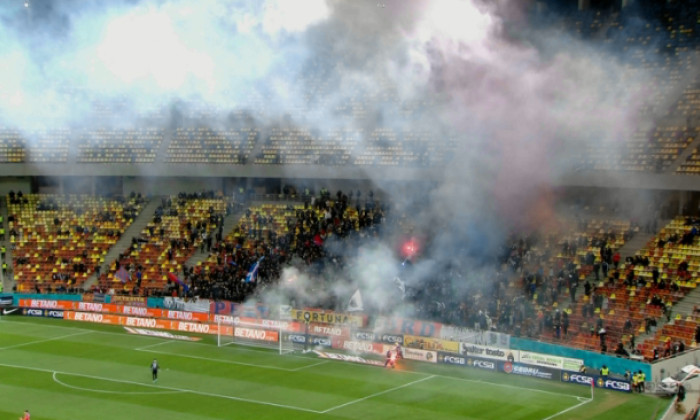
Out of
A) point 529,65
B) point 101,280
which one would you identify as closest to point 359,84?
point 529,65

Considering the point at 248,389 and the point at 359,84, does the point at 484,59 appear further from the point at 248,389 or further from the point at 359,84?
the point at 248,389

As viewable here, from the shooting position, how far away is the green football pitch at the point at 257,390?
29.4 meters

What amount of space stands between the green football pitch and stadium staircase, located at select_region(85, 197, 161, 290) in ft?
32.8

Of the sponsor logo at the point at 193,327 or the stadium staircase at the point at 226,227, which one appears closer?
the sponsor logo at the point at 193,327

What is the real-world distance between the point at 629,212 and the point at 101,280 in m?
25.5

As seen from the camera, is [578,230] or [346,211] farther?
[346,211]

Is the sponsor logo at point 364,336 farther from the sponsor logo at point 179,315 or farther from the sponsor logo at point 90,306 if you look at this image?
the sponsor logo at point 90,306

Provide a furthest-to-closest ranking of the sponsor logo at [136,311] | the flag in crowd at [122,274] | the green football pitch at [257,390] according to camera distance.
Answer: the flag in crowd at [122,274] → the sponsor logo at [136,311] → the green football pitch at [257,390]

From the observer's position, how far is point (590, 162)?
40250 mm

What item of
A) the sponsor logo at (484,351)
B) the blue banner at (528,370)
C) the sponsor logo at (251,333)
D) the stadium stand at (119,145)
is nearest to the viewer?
the blue banner at (528,370)

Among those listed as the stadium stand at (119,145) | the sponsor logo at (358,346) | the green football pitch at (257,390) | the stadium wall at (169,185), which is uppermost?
the stadium stand at (119,145)

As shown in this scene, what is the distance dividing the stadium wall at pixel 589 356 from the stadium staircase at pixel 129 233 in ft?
77.8

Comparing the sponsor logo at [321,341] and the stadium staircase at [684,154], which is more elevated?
the stadium staircase at [684,154]

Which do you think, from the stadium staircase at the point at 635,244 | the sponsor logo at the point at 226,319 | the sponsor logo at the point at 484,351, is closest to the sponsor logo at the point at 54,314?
the sponsor logo at the point at 226,319
